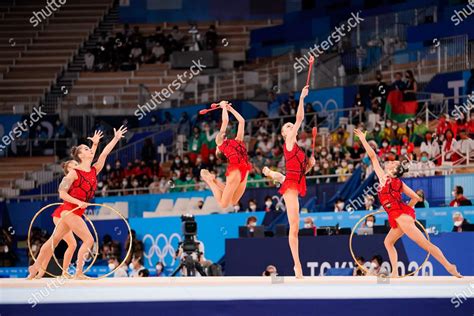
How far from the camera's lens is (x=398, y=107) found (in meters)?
24.9

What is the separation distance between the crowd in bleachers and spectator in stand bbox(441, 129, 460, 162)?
1527cm

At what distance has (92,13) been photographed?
1471 inches

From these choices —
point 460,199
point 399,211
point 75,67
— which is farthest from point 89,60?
point 399,211

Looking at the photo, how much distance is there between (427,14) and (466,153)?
9.58 m

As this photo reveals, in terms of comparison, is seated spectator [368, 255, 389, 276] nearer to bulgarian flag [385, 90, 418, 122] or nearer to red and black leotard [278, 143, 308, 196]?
red and black leotard [278, 143, 308, 196]

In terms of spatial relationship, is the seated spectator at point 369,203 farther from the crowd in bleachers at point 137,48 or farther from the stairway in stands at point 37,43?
the stairway in stands at point 37,43

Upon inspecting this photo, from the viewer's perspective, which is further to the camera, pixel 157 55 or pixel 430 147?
pixel 157 55

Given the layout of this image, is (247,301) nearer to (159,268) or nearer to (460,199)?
(460,199)

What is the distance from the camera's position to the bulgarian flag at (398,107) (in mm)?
24750

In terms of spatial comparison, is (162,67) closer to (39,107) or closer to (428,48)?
(39,107)

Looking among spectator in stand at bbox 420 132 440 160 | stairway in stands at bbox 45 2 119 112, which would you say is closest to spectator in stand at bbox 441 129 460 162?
spectator in stand at bbox 420 132 440 160

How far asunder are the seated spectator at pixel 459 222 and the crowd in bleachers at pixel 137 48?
60.8ft

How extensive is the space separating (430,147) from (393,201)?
27.1ft

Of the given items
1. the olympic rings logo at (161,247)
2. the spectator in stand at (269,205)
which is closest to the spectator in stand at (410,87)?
the spectator in stand at (269,205)
